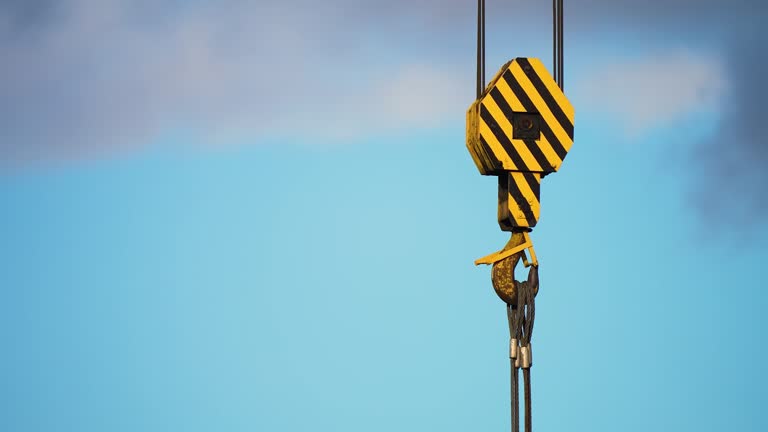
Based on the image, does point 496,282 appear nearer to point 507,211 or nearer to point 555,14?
point 507,211

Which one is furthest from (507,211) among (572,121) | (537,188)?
(572,121)

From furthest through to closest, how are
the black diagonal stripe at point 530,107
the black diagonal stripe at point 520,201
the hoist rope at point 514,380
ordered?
the black diagonal stripe at point 530,107, the black diagonal stripe at point 520,201, the hoist rope at point 514,380

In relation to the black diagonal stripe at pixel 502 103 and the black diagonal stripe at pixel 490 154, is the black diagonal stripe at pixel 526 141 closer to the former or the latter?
the black diagonal stripe at pixel 502 103

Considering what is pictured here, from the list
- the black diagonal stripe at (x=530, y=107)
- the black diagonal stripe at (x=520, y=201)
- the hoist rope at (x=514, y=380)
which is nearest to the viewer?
the hoist rope at (x=514, y=380)

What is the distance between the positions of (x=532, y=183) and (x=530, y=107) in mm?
449

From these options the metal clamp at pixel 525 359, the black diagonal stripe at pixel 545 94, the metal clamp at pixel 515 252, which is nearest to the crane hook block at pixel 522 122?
the black diagonal stripe at pixel 545 94

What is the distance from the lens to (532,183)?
721 cm

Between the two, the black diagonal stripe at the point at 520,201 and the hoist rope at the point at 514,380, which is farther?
the black diagonal stripe at the point at 520,201

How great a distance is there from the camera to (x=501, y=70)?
7395 millimetres

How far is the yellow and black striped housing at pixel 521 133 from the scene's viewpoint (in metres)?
7.17

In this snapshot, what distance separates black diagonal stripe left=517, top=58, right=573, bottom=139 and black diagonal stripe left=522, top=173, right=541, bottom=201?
35cm

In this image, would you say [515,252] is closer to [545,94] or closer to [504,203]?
[504,203]

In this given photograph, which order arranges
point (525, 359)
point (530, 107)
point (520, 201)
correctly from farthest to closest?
point (530, 107), point (520, 201), point (525, 359)

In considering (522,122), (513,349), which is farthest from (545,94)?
(513,349)
